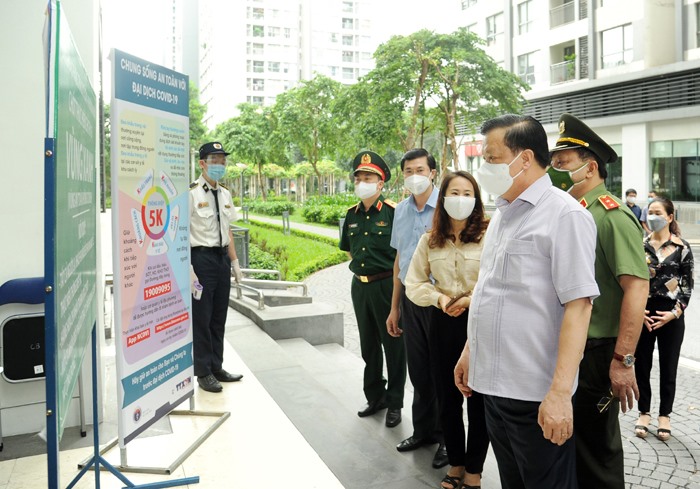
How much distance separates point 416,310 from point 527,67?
97.5ft

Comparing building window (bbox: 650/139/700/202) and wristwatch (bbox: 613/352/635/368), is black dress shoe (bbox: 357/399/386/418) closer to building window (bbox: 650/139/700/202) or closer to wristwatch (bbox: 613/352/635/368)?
wristwatch (bbox: 613/352/635/368)

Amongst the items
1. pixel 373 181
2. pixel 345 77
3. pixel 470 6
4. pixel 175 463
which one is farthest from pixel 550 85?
pixel 345 77

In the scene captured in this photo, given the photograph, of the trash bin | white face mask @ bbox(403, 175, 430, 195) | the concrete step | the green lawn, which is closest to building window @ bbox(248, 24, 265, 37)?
the green lawn

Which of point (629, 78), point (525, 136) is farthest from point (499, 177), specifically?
point (629, 78)

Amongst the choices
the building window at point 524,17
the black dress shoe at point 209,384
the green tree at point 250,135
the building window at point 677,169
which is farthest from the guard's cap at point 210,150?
the green tree at point 250,135

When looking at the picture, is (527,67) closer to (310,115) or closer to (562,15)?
(562,15)

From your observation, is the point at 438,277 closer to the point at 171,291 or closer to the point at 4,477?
the point at 171,291

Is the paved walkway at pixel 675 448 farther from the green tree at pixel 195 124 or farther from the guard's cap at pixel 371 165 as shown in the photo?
the green tree at pixel 195 124

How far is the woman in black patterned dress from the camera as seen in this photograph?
433 centimetres

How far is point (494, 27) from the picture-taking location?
3309cm

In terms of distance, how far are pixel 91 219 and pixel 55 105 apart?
1079mm

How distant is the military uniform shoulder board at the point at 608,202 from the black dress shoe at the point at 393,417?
7.59 feet

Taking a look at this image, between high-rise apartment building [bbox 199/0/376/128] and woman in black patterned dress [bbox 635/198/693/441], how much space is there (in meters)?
73.6

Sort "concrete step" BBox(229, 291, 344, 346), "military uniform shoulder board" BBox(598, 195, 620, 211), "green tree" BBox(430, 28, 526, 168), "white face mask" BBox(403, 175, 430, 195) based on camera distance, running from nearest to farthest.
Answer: "military uniform shoulder board" BBox(598, 195, 620, 211) → "white face mask" BBox(403, 175, 430, 195) → "concrete step" BBox(229, 291, 344, 346) → "green tree" BBox(430, 28, 526, 168)
